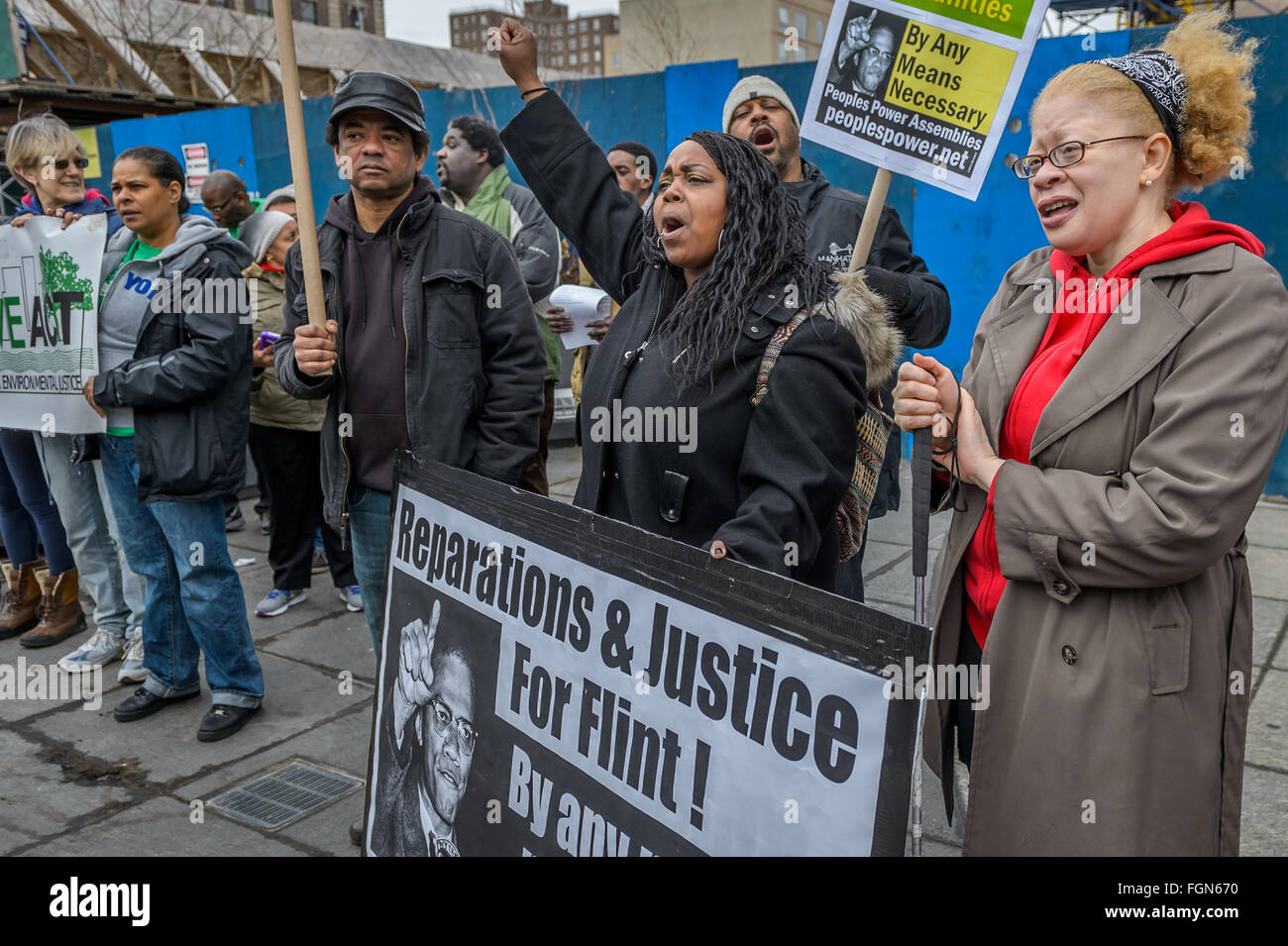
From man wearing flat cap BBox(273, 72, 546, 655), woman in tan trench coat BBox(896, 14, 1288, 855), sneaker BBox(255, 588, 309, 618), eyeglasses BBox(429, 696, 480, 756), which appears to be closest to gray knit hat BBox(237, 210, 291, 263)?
sneaker BBox(255, 588, 309, 618)

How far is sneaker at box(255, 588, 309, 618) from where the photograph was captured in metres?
5.62

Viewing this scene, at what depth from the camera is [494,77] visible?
30.2 meters

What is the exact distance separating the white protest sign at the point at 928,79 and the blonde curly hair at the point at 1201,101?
2.37ft

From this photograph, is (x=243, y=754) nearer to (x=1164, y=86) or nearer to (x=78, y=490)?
(x=78, y=490)

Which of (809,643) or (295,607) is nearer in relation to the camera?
(809,643)

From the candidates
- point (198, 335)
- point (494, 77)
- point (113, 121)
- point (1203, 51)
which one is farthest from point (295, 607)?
point (494, 77)

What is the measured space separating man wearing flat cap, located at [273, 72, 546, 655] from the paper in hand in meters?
2.11

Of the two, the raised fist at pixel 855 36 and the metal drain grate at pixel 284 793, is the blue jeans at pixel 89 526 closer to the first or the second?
the metal drain grate at pixel 284 793

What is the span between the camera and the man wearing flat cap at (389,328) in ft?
10.7

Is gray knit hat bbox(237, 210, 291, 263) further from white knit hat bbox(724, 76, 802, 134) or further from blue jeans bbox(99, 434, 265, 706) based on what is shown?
white knit hat bbox(724, 76, 802, 134)

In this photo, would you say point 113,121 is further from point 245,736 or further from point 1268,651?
point 1268,651

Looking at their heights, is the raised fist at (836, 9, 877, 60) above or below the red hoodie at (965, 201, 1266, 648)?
above

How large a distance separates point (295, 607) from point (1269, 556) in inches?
223

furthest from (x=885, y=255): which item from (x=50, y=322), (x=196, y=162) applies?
(x=196, y=162)
